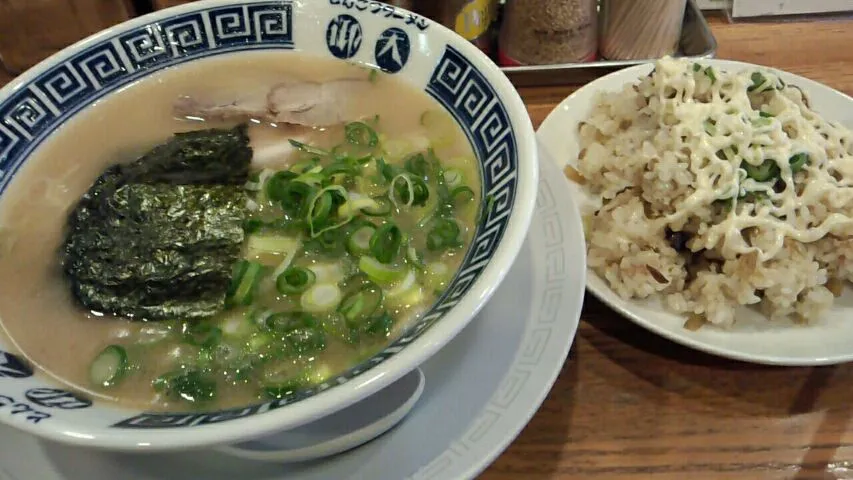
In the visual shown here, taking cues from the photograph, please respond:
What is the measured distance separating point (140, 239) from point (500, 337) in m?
0.59

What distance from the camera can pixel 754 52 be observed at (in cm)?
188

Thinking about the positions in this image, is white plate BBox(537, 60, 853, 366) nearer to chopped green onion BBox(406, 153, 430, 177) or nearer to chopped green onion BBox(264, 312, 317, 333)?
chopped green onion BBox(406, 153, 430, 177)

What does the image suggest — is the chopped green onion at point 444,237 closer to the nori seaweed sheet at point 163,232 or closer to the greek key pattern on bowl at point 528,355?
the greek key pattern on bowl at point 528,355

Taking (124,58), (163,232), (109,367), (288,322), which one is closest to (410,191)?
(288,322)

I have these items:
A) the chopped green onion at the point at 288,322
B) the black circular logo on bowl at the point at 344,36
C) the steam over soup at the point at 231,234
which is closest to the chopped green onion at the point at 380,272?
the steam over soup at the point at 231,234

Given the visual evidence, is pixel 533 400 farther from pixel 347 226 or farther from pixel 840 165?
pixel 840 165

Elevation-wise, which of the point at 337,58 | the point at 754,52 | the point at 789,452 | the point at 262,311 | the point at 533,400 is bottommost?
the point at 789,452

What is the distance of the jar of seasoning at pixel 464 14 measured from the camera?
1741 mm

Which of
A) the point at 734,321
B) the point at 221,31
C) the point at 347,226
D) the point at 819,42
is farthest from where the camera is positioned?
the point at 819,42

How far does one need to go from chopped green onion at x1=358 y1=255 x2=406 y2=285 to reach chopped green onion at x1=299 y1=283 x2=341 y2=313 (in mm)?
52

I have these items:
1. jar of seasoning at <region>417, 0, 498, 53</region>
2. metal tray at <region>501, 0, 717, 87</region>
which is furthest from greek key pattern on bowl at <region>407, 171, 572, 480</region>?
jar of seasoning at <region>417, 0, 498, 53</region>

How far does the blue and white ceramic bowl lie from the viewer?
70 centimetres

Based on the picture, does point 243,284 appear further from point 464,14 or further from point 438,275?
point 464,14

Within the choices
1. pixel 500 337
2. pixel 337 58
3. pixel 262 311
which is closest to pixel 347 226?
pixel 262 311
